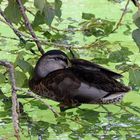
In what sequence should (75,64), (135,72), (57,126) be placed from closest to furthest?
(135,72) < (57,126) < (75,64)

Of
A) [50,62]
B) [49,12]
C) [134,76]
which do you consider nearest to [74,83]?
[50,62]

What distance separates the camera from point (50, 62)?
1833 millimetres

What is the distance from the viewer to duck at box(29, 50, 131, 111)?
1.74m

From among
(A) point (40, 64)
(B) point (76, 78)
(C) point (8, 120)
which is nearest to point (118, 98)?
(B) point (76, 78)

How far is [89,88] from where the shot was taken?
1.78 meters

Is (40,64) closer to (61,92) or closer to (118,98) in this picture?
(61,92)

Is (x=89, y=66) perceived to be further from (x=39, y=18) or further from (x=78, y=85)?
(x=39, y=18)

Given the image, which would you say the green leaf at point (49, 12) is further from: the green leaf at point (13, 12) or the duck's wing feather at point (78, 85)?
the duck's wing feather at point (78, 85)

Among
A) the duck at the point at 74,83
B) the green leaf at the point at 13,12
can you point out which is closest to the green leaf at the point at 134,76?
the green leaf at the point at 13,12

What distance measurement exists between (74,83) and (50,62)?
0.13m

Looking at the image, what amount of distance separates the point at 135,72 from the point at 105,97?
58cm

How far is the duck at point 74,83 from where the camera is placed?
5.71ft

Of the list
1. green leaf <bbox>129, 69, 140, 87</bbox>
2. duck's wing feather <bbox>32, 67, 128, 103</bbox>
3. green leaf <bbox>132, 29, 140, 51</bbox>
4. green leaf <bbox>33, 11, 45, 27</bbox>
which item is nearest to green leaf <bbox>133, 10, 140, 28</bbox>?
green leaf <bbox>132, 29, 140, 51</bbox>

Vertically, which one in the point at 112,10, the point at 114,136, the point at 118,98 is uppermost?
the point at 112,10
